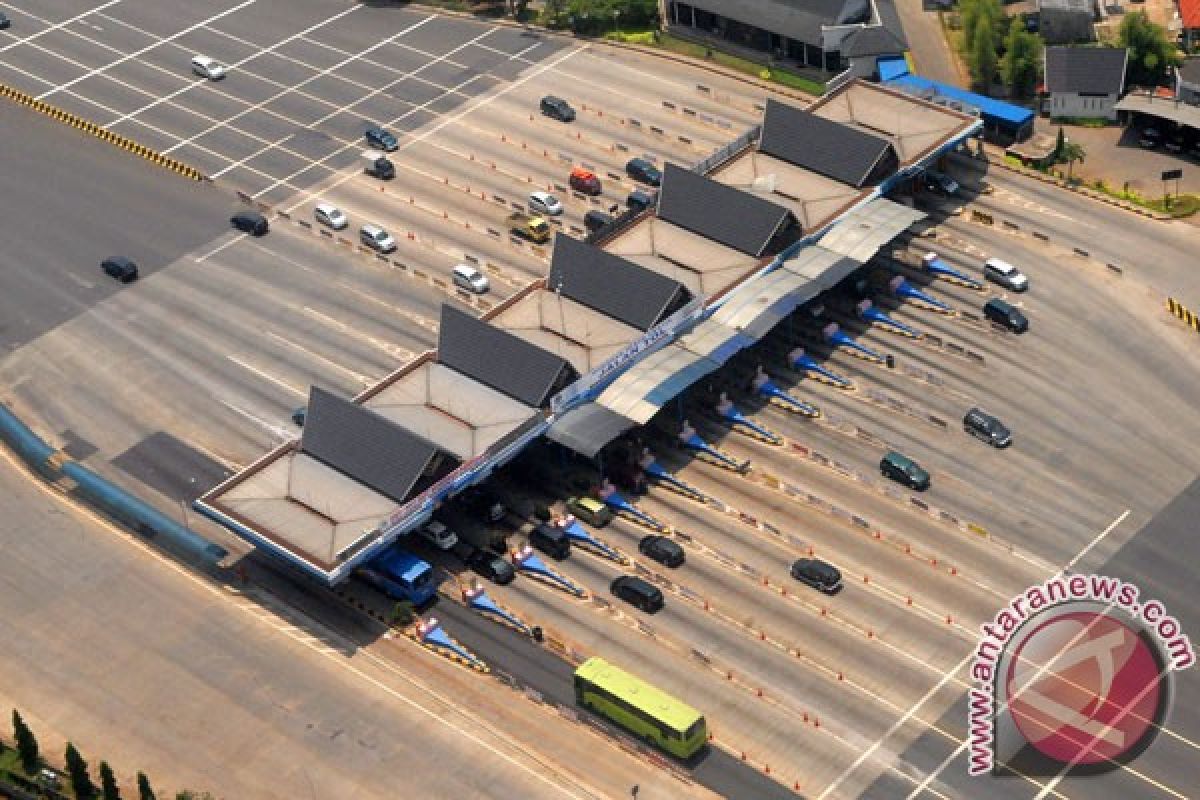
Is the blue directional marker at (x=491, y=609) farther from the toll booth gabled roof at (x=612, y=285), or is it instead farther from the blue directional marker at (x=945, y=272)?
the blue directional marker at (x=945, y=272)

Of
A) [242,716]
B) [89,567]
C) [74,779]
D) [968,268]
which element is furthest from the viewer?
[968,268]

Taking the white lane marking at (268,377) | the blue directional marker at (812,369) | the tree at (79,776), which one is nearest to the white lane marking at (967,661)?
the blue directional marker at (812,369)

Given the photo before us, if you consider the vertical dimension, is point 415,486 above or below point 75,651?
above

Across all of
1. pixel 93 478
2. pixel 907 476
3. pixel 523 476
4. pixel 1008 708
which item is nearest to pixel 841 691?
pixel 1008 708

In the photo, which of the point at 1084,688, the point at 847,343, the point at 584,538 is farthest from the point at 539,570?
the point at 1084,688

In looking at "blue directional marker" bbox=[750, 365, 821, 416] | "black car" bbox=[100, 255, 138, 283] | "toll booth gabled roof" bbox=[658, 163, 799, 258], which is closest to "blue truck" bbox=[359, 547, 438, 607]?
"blue directional marker" bbox=[750, 365, 821, 416]

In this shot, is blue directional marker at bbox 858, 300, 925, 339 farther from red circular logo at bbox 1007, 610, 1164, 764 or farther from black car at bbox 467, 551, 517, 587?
black car at bbox 467, 551, 517, 587

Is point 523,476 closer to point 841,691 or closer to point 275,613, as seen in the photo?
point 275,613

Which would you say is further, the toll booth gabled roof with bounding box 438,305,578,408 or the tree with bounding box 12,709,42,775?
the toll booth gabled roof with bounding box 438,305,578,408
